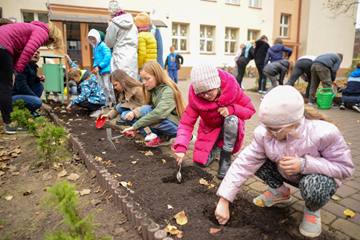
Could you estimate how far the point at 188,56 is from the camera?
17.5m

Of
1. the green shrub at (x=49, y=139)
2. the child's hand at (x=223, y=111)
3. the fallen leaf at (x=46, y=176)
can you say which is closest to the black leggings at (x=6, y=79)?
the green shrub at (x=49, y=139)

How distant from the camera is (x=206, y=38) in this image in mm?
Answer: 18297

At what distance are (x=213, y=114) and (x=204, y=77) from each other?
0.55 m

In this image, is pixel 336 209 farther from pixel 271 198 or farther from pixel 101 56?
pixel 101 56

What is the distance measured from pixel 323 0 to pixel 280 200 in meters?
23.2

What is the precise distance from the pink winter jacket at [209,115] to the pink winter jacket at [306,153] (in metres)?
0.71

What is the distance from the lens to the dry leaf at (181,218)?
183cm

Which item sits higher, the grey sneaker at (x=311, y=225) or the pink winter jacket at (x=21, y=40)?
the pink winter jacket at (x=21, y=40)

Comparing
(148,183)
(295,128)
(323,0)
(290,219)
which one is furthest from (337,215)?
(323,0)

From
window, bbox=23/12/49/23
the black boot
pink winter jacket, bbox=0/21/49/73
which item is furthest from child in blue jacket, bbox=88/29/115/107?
window, bbox=23/12/49/23

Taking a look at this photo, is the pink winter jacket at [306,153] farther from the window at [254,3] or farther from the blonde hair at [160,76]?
the window at [254,3]

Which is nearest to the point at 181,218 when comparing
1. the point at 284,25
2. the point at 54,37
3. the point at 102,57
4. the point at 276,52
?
the point at 54,37

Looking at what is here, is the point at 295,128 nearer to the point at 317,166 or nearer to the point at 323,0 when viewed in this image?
the point at 317,166

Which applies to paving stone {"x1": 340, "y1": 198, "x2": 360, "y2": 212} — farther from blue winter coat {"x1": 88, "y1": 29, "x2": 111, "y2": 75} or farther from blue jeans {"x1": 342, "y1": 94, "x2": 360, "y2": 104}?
blue winter coat {"x1": 88, "y1": 29, "x2": 111, "y2": 75}
